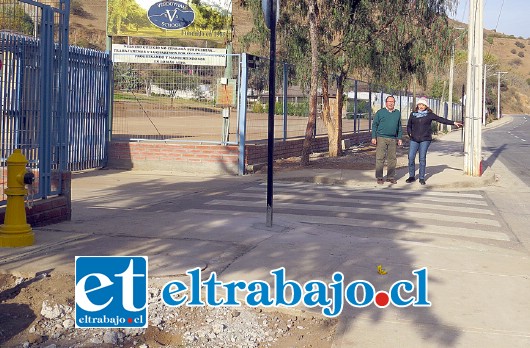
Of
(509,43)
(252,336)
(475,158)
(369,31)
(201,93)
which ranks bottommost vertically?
(252,336)

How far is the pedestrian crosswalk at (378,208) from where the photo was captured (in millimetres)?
10609

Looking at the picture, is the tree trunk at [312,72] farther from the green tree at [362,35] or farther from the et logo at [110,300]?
the et logo at [110,300]

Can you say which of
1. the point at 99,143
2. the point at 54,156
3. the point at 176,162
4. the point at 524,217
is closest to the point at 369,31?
the point at 176,162

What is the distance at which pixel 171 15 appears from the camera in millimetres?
20406

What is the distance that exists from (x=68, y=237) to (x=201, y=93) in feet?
33.6

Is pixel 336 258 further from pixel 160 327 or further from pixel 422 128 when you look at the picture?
pixel 422 128

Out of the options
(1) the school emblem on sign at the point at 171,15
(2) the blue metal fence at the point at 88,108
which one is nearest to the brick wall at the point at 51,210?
(2) the blue metal fence at the point at 88,108

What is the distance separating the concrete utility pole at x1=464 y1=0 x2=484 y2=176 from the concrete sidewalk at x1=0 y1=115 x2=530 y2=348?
20.6 feet

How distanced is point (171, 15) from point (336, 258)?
45.1ft

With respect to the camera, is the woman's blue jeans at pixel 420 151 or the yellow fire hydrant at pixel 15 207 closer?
the yellow fire hydrant at pixel 15 207

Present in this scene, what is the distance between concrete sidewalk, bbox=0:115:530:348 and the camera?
6008 millimetres

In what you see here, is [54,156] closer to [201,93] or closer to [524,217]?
[524,217]

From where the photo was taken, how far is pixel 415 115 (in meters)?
16.1

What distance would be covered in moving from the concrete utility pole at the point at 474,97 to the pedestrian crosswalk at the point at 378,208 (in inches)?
92.5
